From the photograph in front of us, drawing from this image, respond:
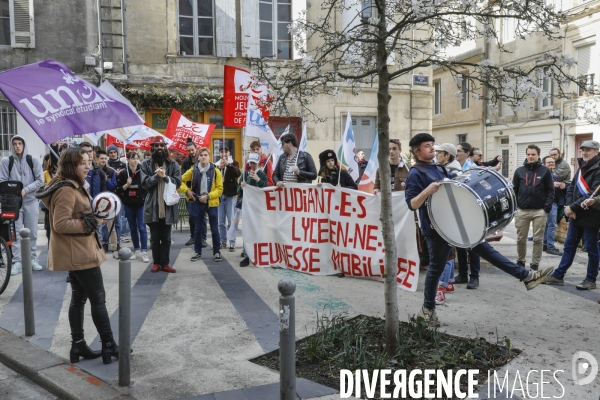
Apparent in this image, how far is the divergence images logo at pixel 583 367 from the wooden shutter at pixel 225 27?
1405 cm

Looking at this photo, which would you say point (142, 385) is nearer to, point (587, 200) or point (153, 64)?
point (587, 200)

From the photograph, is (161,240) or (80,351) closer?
(80,351)

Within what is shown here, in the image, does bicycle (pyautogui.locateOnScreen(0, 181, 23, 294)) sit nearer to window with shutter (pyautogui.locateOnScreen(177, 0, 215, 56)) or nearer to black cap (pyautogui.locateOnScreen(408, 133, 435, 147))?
black cap (pyautogui.locateOnScreen(408, 133, 435, 147))

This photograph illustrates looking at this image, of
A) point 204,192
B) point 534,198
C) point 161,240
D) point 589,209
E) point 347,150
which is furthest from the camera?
point 204,192

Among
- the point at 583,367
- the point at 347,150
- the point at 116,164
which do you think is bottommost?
the point at 583,367

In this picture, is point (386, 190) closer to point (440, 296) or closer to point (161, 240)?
point (440, 296)

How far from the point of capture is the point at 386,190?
178 inches

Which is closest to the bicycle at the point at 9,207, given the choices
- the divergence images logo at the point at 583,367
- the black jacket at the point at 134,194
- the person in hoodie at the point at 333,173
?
the black jacket at the point at 134,194

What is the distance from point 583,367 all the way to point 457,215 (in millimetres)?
1617

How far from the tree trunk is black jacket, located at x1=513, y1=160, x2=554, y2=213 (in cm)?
433

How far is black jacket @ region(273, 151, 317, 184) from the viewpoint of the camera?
8375mm

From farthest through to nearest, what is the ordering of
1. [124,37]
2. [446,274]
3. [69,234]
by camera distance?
[124,37]
[446,274]
[69,234]

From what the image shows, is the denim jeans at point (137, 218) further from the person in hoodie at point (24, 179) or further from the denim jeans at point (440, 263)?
the denim jeans at point (440, 263)

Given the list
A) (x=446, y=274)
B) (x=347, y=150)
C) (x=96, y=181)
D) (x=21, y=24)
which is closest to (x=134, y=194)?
(x=96, y=181)
